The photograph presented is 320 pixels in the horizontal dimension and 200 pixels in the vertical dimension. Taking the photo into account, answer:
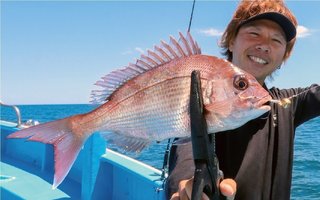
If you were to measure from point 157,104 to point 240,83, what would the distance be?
11.2 inches

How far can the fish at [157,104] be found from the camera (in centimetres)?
111

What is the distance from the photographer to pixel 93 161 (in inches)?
134

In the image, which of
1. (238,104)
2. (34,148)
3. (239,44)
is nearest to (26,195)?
(34,148)

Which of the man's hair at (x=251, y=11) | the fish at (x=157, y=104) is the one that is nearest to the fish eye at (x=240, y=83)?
the fish at (x=157, y=104)

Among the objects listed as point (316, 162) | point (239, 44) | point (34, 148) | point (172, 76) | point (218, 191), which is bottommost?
point (316, 162)

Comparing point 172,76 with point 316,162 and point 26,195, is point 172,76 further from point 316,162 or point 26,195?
point 316,162

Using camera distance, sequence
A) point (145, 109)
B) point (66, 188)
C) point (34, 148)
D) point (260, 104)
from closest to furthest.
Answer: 1. point (260, 104)
2. point (145, 109)
3. point (66, 188)
4. point (34, 148)

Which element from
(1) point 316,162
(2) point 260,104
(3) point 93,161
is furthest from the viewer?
(1) point 316,162

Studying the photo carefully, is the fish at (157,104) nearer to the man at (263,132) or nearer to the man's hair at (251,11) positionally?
the man at (263,132)

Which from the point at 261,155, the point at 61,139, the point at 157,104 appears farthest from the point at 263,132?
the point at 61,139

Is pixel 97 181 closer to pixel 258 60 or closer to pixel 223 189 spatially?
pixel 258 60

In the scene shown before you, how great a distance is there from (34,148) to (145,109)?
4309mm

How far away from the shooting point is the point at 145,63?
1250 mm

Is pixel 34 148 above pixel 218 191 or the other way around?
the other way around
